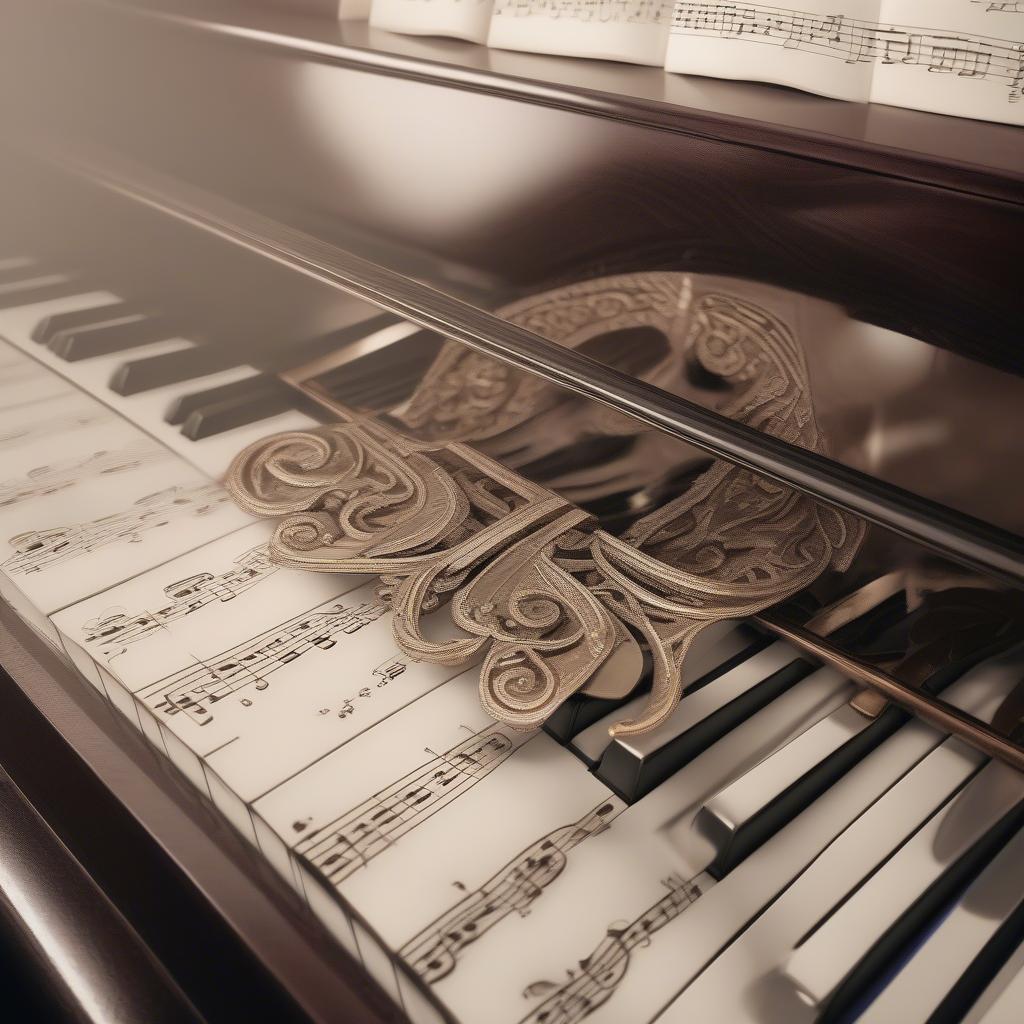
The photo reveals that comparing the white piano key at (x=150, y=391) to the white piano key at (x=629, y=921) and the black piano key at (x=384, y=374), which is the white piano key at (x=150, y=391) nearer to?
the black piano key at (x=384, y=374)

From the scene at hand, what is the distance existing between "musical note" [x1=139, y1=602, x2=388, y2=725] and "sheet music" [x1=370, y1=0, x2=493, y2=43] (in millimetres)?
605

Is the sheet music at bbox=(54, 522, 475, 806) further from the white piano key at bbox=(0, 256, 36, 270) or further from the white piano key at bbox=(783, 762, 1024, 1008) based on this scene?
the white piano key at bbox=(0, 256, 36, 270)

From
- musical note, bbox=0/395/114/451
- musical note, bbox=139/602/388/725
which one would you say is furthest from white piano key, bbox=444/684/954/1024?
musical note, bbox=0/395/114/451

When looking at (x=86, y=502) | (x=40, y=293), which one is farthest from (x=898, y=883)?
(x=40, y=293)

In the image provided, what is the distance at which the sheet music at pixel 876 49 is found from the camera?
0.60 meters

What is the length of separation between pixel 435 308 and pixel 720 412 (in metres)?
0.33

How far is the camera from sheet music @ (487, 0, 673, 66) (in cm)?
79

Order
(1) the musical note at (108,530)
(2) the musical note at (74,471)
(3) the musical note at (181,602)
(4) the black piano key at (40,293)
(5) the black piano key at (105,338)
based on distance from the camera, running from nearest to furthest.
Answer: (3) the musical note at (181,602) < (1) the musical note at (108,530) < (2) the musical note at (74,471) < (5) the black piano key at (105,338) < (4) the black piano key at (40,293)

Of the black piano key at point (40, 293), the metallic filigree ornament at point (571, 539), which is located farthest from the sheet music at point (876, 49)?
the black piano key at point (40, 293)

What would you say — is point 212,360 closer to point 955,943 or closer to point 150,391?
point 150,391

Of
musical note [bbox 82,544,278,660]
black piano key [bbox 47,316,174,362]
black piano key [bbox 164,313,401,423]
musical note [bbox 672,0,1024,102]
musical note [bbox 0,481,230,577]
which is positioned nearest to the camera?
musical note [bbox 672,0,1024,102]

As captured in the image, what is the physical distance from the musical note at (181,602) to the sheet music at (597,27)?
0.56 m

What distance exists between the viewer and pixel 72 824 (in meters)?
0.71

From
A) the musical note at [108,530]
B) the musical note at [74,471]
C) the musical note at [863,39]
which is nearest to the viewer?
the musical note at [863,39]
